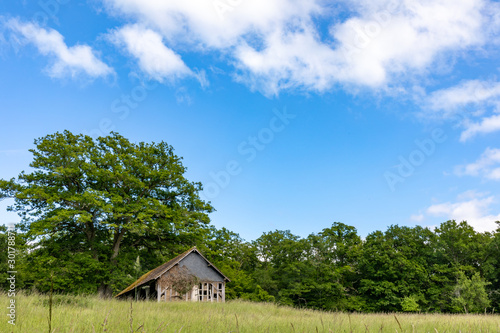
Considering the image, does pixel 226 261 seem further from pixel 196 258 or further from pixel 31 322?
pixel 31 322

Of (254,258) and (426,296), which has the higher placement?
(254,258)

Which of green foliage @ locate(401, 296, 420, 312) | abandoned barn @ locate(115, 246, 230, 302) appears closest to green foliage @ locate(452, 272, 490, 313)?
→ green foliage @ locate(401, 296, 420, 312)

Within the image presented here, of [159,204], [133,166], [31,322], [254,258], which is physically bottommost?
[254,258]

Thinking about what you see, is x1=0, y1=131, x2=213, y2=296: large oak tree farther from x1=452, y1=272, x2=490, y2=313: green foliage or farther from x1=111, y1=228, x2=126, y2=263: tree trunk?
x1=452, y1=272, x2=490, y2=313: green foliage

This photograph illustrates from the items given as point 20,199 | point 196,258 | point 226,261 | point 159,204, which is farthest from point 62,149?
point 226,261

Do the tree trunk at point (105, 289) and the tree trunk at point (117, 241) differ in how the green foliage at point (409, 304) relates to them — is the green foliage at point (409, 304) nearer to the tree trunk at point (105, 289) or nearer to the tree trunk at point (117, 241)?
the tree trunk at point (105, 289)

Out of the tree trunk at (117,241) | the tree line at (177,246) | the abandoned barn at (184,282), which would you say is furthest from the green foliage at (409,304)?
the tree trunk at (117,241)

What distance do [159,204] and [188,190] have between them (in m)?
5.02

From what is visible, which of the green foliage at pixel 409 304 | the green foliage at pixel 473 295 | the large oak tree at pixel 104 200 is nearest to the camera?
the large oak tree at pixel 104 200

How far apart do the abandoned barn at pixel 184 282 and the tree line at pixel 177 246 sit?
1.69 m

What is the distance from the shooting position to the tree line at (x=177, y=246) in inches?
1258

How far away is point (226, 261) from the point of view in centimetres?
4991

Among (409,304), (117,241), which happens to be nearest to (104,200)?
(117,241)

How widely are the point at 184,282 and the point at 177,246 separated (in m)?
3.88
